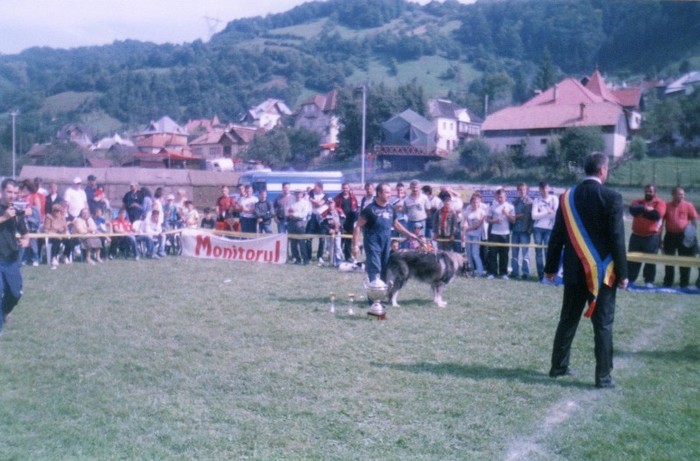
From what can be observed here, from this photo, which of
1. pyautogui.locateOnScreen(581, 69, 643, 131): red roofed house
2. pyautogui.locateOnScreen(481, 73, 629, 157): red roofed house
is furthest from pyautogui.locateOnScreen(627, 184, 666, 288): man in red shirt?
pyautogui.locateOnScreen(581, 69, 643, 131): red roofed house

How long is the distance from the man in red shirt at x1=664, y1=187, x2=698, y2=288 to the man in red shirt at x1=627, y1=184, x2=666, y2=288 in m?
0.17

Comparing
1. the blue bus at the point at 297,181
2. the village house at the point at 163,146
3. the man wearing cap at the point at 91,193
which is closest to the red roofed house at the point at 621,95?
the village house at the point at 163,146

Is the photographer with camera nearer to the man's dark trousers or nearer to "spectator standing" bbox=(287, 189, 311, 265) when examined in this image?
the man's dark trousers

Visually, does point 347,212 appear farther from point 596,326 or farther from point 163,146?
point 163,146

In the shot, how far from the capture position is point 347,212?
50.7 ft

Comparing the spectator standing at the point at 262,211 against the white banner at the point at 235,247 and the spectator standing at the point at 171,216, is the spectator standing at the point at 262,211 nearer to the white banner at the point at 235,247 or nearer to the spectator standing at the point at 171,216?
the white banner at the point at 235,247

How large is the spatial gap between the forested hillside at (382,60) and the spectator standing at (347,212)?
7541 centimetres

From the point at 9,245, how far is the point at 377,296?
4.83 metres

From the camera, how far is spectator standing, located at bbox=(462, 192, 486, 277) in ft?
44.3

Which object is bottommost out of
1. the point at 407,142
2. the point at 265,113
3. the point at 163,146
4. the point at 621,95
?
the point at 407,142

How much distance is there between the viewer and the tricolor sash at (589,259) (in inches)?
239

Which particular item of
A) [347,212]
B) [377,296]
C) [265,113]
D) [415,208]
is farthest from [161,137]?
[377,296]

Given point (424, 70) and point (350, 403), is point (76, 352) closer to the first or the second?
point (350, 403)

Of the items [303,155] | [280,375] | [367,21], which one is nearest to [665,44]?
[303,155]
